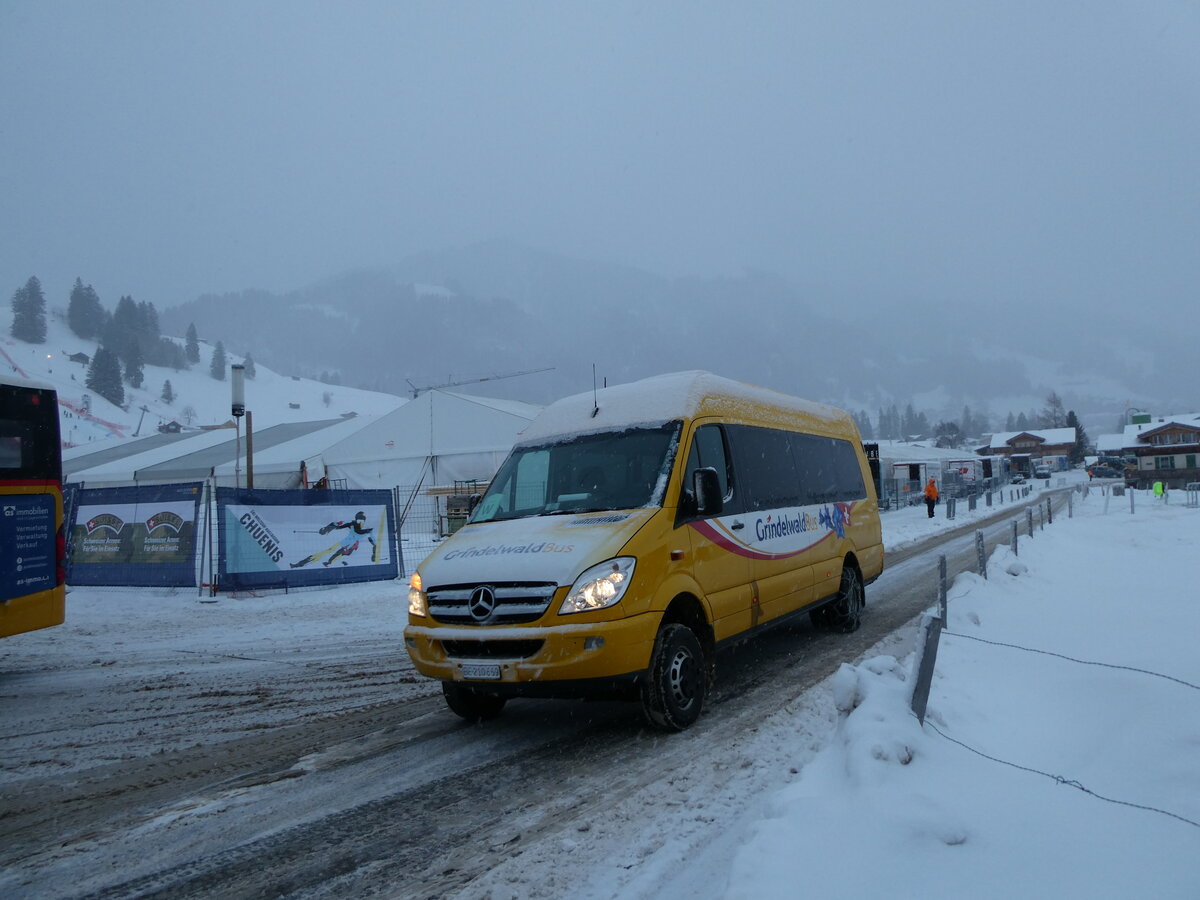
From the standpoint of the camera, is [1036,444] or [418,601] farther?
[1036,444]

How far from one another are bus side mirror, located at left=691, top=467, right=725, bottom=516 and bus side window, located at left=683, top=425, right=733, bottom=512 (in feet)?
0.96

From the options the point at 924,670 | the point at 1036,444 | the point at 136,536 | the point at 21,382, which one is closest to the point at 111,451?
the point at 136,536

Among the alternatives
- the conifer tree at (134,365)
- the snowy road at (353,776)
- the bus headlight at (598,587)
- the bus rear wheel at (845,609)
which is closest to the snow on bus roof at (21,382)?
the snowy road at (353,776)

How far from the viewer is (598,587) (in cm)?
481

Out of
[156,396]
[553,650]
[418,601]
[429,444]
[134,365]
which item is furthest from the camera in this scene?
[134,365]

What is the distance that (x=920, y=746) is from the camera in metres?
4.02

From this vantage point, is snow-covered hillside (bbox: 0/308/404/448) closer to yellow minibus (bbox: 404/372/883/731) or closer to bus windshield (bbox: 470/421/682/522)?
bus windshield (bbox: 470/421/682/522)

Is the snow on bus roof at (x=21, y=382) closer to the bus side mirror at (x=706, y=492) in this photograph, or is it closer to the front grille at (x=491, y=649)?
the front grille at (x=491, y=649)

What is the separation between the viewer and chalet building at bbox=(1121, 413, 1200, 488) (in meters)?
63.4

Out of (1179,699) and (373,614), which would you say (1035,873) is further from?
(373,614)

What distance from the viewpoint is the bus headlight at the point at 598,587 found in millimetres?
4773

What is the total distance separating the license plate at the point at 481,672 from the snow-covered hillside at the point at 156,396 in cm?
9576

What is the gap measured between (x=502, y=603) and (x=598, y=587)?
0.67 m

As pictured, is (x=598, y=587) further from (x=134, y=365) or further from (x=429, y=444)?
(x=134, y=365)
